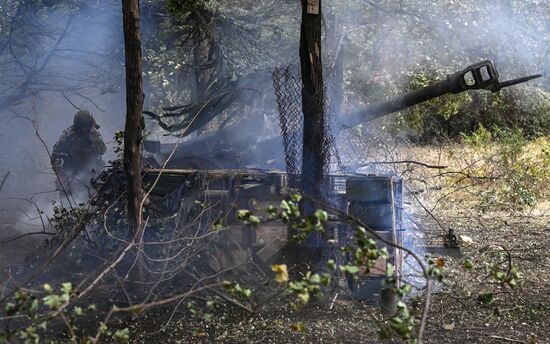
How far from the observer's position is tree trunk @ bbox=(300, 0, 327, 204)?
22.9 ft

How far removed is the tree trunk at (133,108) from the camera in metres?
6.72

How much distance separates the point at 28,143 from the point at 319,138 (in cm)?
1417

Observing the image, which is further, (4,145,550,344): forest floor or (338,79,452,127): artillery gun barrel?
(338,79,452,127): artillery gun barrel

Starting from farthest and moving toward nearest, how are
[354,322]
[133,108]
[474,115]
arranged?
1. [474,115]
2. [133,108]
3. [354,322]

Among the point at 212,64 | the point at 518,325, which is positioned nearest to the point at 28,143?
the point at 212,64

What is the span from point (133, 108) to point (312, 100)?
1691mm

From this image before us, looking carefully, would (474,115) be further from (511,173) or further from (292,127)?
(292,127)

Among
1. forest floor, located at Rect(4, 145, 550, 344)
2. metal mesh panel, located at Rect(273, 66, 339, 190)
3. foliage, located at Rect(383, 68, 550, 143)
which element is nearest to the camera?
forest floor, located at Rect(4, 145, 550, 344)

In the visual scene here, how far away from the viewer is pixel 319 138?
7.18 m

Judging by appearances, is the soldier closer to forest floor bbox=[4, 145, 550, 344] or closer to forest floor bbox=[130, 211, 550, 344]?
forest floor bbox=[4, 145, 550, 344]

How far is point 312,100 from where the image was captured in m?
7.05

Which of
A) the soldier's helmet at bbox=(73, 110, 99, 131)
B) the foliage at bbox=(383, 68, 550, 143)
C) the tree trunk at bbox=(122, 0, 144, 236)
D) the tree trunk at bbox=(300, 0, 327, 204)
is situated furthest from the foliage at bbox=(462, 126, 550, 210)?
the tree trunk at bbox=(122, 0, 144, 236)

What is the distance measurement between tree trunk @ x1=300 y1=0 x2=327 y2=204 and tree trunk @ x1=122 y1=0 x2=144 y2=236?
155cm

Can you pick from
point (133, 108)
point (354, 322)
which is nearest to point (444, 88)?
point (354, 322)
